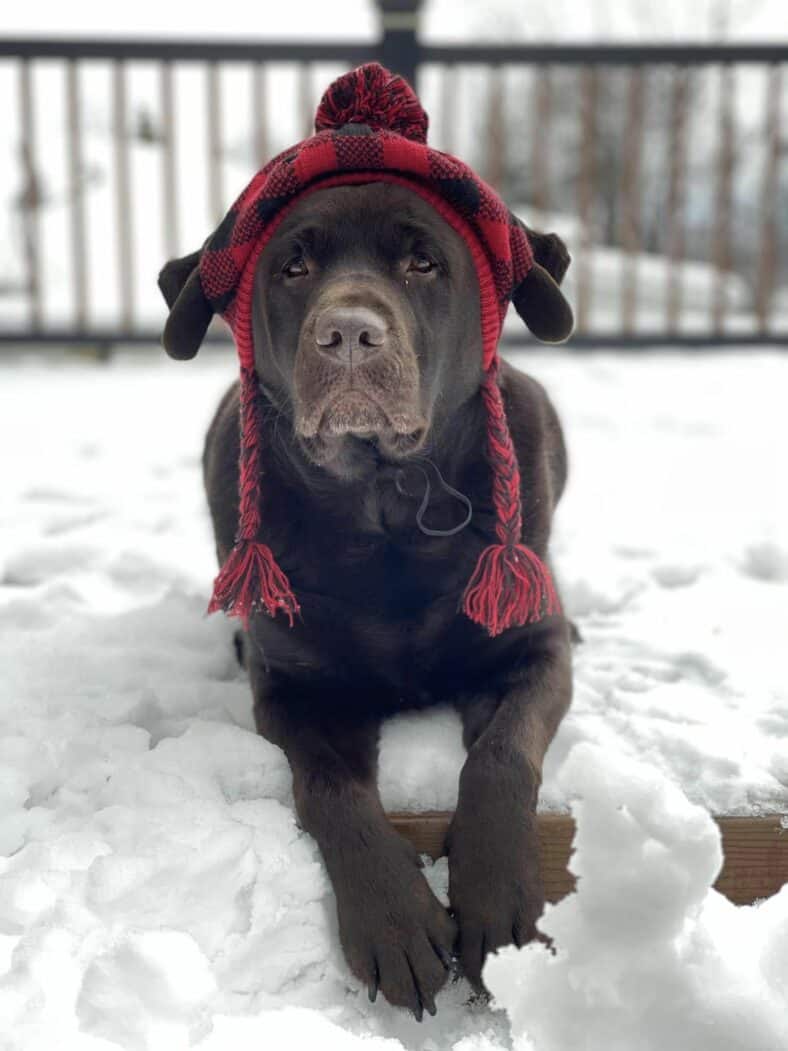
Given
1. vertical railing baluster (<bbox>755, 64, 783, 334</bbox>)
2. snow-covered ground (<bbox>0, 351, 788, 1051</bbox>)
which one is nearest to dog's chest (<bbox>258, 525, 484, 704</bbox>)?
snow-covered ground (<bbox>0, 351, 788, 1051</bbox>)

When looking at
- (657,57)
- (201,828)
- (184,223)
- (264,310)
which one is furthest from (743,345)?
(201,828)

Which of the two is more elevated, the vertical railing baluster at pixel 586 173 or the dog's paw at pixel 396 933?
the vertical railing baluster at pixel 586 173

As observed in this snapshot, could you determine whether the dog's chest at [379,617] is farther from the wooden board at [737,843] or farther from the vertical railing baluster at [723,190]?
the vertical railing baluster at [723,190]

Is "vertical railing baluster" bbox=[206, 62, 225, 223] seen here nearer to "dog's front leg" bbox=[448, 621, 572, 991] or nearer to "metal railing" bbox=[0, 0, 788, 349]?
"metal railing" bbox=[0, 0, 788, 349]

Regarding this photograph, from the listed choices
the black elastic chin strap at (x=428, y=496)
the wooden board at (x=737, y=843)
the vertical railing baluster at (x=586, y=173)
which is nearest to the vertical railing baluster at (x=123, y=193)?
the vertical railing baluster at (x=586, y=173)

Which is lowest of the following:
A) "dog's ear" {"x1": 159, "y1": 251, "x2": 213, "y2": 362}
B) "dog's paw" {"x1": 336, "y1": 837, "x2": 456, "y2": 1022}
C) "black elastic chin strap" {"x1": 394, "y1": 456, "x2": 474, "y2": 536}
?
"dog's paw" {"x1": 336, "y1": 837, "x2": 456, "y2": 1022}

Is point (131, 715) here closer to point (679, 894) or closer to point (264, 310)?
point (264, 310)

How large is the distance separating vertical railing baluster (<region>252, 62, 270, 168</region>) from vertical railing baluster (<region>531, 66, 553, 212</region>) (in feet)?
4.05

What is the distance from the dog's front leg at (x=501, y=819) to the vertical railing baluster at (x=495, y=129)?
3973mm

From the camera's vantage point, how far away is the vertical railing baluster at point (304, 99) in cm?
511

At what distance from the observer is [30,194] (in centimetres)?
538

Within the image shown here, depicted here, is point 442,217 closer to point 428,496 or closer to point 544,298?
point 544,298

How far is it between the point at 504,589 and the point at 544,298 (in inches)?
18.8

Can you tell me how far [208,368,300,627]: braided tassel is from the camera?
1698mm
